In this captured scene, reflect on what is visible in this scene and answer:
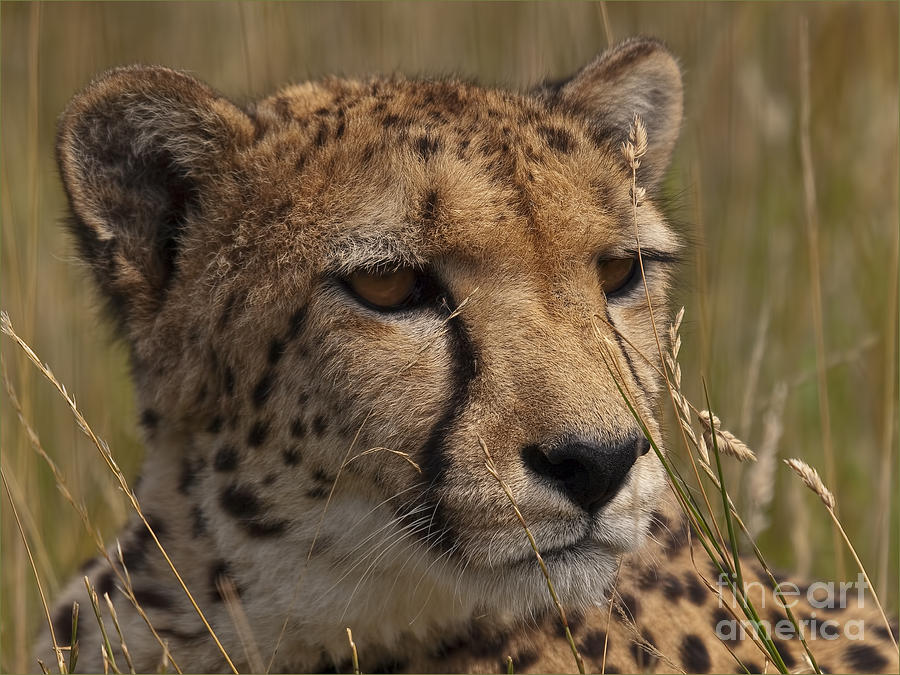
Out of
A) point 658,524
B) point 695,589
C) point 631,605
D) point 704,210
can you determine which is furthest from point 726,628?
point 704,210

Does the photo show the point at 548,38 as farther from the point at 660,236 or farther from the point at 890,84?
the point at 660,236

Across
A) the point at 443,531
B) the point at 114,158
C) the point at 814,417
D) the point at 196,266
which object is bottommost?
the point at 814,417

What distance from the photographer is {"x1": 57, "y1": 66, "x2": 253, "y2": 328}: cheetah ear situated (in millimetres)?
2031

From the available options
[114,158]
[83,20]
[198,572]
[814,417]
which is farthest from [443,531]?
[83,20]

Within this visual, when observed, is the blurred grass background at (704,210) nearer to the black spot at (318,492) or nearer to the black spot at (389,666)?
the black spot at (318,492)

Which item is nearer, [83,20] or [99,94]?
[99,94]

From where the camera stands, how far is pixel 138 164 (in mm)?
2084

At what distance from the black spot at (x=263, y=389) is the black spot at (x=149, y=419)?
231 millimetres

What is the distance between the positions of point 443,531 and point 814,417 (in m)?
2.09

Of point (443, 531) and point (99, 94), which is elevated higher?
point (99, 94)

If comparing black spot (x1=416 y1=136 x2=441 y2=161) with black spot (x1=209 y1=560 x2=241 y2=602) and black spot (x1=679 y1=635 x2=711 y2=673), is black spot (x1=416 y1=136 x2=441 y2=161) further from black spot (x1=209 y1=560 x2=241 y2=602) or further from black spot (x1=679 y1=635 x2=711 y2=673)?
black spot (x1=679 y1=635 x2=711 y2=673)

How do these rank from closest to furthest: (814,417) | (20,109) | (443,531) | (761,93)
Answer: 1. (443,531)
2. (814,417)
3. (761,93)
4. (20,109)

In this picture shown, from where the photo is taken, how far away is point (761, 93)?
164 inches

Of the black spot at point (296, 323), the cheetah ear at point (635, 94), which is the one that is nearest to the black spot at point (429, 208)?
the black spot at point (296, 323)
